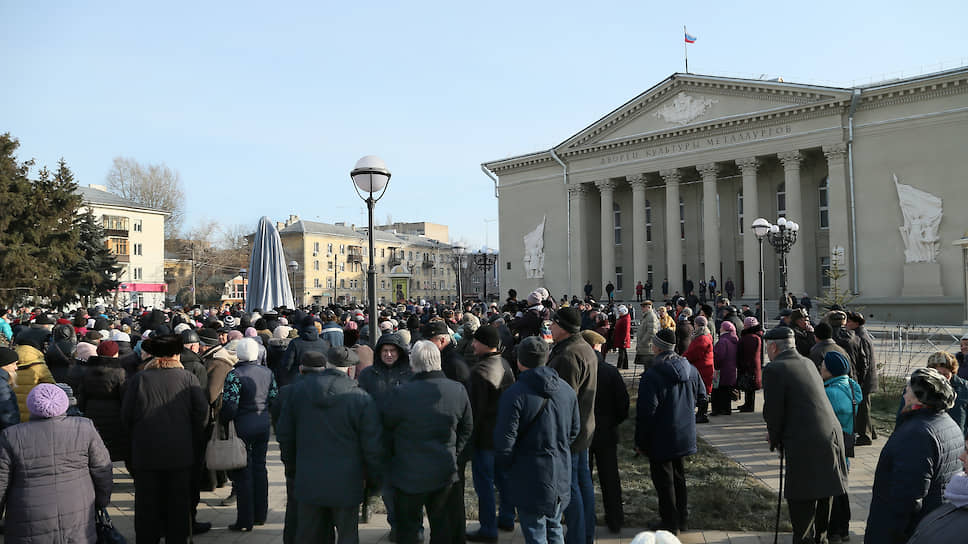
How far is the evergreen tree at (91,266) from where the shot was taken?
37.1 meters

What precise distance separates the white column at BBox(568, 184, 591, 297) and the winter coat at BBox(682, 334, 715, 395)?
108 feet

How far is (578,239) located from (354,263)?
41955mm

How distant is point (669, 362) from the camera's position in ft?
19.1

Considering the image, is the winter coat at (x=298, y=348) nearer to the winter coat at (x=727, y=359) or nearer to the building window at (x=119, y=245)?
the winter coat at (x=727, y=359)

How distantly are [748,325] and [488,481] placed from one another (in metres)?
6.83

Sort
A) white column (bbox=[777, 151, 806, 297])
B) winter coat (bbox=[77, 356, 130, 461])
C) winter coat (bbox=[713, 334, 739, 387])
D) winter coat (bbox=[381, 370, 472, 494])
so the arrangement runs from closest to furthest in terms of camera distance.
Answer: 1. winter coat (bbox=[381, 370, 472, 494])
2. winter coat (bbox=[77, 356, 130, 461])
3. winter coat (bbox=[713, 334, 739, 387])
4. white column (bbox=[777, 151, 806, 297])

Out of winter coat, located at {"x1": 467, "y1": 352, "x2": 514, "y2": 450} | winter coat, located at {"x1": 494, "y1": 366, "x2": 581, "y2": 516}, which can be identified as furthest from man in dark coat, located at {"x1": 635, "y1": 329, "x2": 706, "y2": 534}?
winter coat, located at {"x1": 494, "y1": 366, "x2": 581, "y2": 516}

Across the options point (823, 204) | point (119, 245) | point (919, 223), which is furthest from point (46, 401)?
point (119, 245)

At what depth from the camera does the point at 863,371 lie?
8.79 meters

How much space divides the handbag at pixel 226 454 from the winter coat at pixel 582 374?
Result: 2884mm

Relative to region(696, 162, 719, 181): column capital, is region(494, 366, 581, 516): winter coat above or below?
below

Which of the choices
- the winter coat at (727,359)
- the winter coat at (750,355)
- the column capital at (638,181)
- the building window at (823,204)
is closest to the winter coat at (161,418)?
the winter coat at (727,359)

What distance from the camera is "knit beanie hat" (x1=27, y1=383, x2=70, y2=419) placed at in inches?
159

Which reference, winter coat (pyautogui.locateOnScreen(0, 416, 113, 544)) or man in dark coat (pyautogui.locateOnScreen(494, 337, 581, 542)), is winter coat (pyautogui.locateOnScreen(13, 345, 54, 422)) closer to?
winter coat (pyautogui.locateOnScreen(0, 416, 113, 544))
